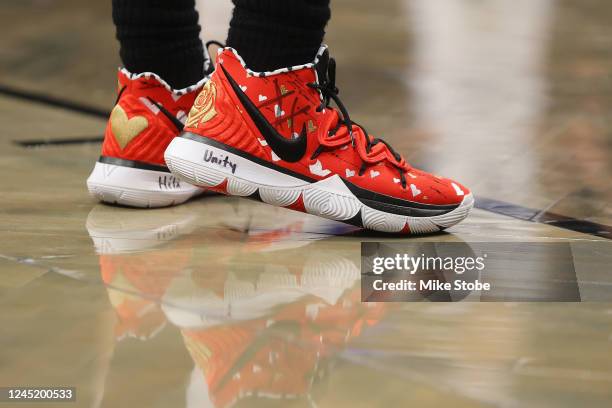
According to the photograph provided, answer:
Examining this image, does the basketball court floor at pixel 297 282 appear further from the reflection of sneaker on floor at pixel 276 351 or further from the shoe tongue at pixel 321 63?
the shoe tongue at pixel 321 63

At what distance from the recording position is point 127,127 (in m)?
1.24

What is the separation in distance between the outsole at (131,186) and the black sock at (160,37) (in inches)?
5.4

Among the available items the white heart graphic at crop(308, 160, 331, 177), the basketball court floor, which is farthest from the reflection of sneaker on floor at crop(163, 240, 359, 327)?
the white heart graphic at crop(308, 160, 331, 177)

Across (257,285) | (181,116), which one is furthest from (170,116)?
(257,285)

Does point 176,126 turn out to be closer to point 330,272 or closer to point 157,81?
point 157,81

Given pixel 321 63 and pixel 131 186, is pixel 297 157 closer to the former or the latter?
pixel 321 63

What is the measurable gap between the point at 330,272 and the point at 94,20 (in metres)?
2.38

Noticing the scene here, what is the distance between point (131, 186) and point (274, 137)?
250mm

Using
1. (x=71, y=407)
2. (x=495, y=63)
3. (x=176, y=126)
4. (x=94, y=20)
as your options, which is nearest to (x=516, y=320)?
(x=71, y=407)

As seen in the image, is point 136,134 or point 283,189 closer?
point 283,189

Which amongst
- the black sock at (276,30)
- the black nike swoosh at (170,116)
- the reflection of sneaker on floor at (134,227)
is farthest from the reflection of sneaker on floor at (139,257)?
the black sock at (276,30)

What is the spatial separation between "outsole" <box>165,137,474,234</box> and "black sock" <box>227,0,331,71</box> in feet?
0.41

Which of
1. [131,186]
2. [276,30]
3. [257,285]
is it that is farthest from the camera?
[131,186]

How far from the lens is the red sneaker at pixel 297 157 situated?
109cm
